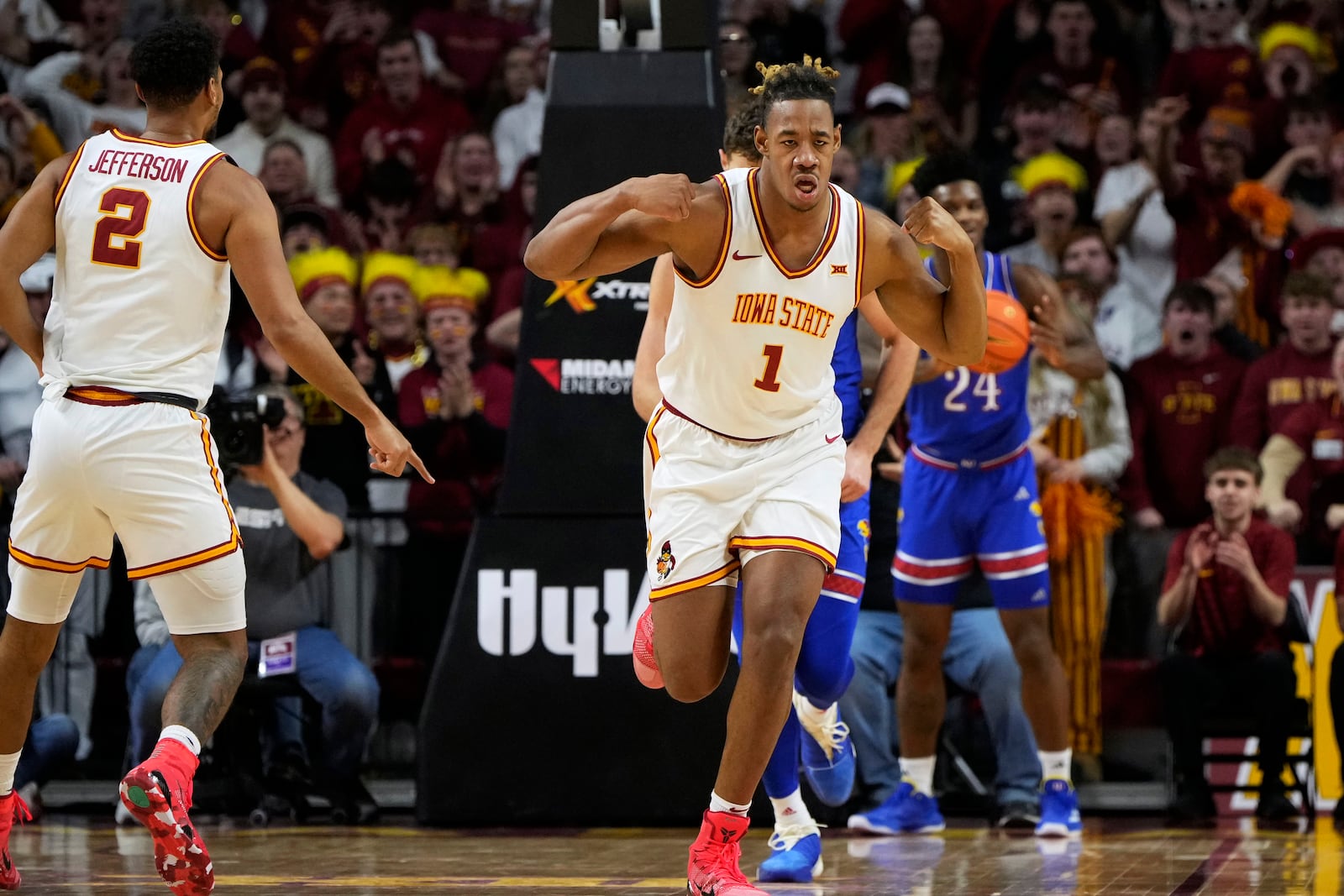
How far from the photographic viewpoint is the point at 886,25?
1234 cm

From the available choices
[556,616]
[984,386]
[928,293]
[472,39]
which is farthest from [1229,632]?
[472,39]

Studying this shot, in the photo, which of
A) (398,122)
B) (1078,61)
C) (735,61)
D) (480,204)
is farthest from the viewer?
(398,122)

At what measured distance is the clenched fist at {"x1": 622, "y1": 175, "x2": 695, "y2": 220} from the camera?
499 centimetres

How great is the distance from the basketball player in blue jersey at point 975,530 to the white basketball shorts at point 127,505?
3.18 meters

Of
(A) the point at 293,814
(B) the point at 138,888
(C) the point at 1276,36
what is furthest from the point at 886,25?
(B) the point at 138,888

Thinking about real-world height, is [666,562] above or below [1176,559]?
above

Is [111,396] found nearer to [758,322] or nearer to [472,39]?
[758,322]

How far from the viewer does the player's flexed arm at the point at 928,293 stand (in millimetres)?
5434

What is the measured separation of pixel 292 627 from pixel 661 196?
12.7 feet

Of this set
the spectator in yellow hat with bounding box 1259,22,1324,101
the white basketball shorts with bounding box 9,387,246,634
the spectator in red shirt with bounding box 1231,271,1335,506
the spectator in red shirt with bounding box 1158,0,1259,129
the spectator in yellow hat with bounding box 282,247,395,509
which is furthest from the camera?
the spectator in red shirt with bounding box 1158,0,1259,129

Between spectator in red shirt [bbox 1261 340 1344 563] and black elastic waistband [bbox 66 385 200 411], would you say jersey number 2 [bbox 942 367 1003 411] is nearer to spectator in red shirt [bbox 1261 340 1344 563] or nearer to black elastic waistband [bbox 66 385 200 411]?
spectator in red shirt [bbox 1261 340 1344 563]

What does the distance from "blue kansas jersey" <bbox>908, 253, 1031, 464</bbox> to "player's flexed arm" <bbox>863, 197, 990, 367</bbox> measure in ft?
6.15

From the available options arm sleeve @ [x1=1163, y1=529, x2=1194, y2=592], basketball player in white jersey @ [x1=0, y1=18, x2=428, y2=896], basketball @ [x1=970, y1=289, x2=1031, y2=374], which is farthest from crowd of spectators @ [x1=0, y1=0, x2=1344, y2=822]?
basketball player in white jersey @ [x1=0, y1=18, x2=428, y2=896]

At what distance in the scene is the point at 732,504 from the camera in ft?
17.6
